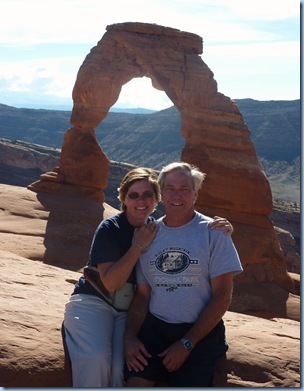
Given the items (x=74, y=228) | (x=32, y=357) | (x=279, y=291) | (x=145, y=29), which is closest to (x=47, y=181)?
(x=74, y=228)

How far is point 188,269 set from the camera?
12.7ft

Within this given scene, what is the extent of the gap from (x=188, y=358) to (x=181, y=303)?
0.36 metres

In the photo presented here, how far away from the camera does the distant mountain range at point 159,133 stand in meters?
63.7

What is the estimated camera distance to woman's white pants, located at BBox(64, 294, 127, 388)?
382 cm

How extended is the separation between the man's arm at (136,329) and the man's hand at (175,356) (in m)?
0.14

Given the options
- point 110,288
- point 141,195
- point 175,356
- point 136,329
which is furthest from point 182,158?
point 175,356

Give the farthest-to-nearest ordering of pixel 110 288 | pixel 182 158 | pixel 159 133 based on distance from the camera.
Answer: pixel 159 133, pixel 182 158, pixel 110 288

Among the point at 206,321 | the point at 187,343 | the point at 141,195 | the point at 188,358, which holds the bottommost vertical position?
the point at 188,358

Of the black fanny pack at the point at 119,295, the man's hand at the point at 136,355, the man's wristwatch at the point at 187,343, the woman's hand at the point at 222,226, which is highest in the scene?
the woman's hand at the point at 222,226

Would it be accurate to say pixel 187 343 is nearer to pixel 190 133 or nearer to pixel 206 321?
pixel 206 321

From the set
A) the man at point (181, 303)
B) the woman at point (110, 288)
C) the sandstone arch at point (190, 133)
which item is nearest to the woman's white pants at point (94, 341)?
the woman at point (110, 288)

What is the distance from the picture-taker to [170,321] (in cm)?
392

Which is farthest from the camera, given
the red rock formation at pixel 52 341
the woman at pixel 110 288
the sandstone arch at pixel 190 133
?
the sandstone arch at pixel 190 133

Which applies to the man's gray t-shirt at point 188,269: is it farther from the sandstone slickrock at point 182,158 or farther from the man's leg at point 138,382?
the sandstone slickrock at point 182,158
